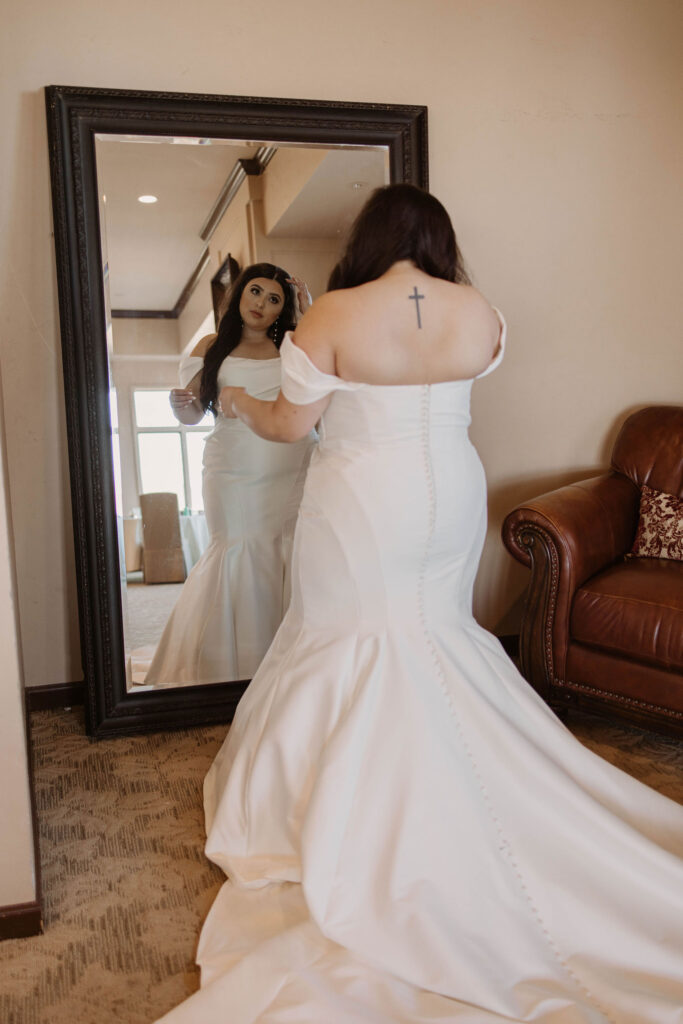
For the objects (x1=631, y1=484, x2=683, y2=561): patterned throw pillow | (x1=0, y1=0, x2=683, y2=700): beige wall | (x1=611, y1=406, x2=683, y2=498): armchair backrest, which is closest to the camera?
(x1=0, y1=0, x2=683, y2=700): beige wall

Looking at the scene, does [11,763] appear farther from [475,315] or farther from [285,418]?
[475,315]

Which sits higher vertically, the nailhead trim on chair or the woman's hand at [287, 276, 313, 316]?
the woman's hand at [287, 276, 313, 316]

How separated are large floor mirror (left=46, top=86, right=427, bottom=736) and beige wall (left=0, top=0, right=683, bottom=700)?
0.16m

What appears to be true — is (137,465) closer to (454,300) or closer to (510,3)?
(454,300)

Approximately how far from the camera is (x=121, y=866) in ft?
6.87

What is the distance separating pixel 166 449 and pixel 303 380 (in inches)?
45.2

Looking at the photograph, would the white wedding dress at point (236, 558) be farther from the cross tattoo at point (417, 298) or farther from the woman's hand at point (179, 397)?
the cross tattoo at point (417, 298)

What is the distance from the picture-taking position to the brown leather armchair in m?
2.56

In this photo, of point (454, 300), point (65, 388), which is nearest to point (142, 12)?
point (65, 388)

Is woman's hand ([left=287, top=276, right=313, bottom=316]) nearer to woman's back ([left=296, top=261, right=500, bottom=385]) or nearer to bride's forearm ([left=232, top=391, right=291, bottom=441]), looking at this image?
bride's forearm ([left=232, top=391, right=291, bottom=441])

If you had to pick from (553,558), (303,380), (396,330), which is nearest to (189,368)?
(303,380)

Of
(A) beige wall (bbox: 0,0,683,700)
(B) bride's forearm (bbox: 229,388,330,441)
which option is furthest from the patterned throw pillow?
(B) bride's forearm (bbox: 229,388,330,441)

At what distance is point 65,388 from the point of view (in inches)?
109

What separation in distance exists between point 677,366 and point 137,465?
2.27 meters
